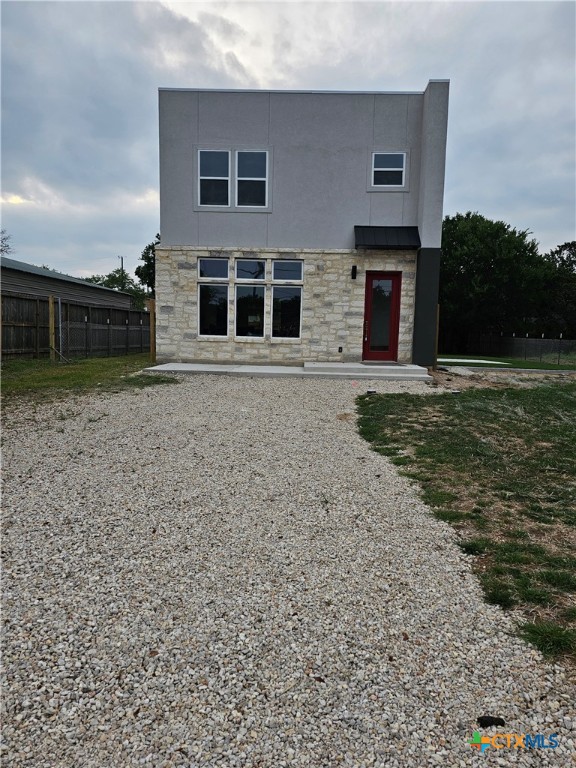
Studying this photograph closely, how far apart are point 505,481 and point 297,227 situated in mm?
9586

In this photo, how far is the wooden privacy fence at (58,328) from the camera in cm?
1318

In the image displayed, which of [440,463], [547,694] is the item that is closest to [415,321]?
[440,463]

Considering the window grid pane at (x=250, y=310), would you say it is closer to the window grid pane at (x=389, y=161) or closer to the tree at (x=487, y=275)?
the window grid pane at (x=389, y=161)

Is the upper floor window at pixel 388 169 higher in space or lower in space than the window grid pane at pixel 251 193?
higher

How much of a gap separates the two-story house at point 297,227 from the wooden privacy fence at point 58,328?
433cm

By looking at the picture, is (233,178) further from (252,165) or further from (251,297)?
(251,297)

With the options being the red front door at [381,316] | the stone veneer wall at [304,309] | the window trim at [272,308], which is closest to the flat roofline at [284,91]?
the stone veneer wall at [304,309]

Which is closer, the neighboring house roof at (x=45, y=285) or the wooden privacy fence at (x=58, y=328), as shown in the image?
the wooden privacy fence at (x=58, y=328)

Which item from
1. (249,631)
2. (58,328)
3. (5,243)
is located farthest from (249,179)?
(5,243)

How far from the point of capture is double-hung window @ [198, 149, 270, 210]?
12.1 metres

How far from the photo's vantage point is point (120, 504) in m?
3.60

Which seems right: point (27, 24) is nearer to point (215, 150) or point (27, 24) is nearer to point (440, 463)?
point (215, 150)

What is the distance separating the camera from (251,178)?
12109 mm

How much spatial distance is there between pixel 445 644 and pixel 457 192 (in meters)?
31.3
